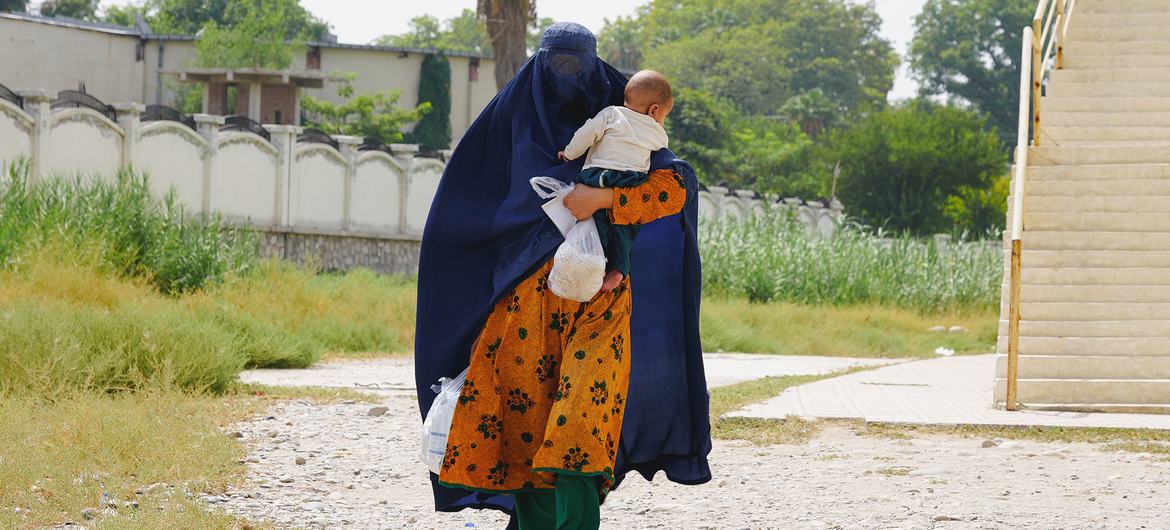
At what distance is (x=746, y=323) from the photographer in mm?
19656

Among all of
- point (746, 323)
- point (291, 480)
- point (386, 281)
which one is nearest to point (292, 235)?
point (386, 281)

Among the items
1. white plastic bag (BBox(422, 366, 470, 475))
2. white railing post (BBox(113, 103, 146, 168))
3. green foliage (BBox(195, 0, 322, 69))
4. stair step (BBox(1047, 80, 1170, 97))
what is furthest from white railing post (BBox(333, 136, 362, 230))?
white plastic bag (BBox(422, 366, 470, 475))

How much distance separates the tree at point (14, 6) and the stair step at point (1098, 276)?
5299cm

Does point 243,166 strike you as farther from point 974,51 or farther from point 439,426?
point 974,51

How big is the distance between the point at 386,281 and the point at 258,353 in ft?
30.9

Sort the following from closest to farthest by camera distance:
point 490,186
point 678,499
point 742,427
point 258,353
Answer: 1. point 490,186
2. point 678,499
3. point 742,427
4. point 258,353

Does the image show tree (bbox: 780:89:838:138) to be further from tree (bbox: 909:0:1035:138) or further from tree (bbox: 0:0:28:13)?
tree (bbox: 0:0:28:13)

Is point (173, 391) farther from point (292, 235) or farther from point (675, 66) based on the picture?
point (675, 66)

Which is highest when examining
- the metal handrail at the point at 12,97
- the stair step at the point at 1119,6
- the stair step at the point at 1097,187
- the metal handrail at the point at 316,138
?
the stair step at the point at 1119,6

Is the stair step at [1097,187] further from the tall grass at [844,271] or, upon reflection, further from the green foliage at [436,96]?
the green foliage at [436,96]

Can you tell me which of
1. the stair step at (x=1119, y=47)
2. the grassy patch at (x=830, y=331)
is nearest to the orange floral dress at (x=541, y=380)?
the stair step at (x=1119, y=47)

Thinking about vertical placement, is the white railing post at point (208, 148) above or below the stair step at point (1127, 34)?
below

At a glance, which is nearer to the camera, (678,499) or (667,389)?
(667,389)

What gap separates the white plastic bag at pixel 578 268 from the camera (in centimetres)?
417
